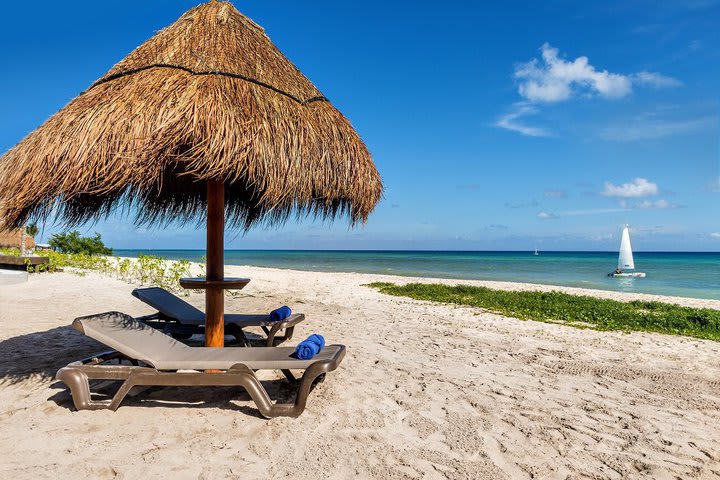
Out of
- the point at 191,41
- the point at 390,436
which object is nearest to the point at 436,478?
the point at 390,436

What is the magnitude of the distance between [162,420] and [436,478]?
1891 millimetres

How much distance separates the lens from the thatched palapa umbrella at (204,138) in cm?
307

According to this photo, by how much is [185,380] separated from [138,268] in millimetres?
9832

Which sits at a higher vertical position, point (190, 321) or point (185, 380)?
point (190, 321)

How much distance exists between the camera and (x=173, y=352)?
11.4 ft

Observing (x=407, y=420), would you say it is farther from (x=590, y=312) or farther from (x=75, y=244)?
(x=75, y=244)

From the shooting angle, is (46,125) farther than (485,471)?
Yes

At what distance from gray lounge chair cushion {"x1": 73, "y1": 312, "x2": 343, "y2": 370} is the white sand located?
374mm

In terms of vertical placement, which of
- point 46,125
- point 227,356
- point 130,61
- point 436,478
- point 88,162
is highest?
point 130,61

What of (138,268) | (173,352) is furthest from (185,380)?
(138,268)

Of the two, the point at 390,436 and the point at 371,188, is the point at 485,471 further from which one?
the point at 371,188

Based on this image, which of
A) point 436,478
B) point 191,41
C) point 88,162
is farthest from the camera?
point 191,41

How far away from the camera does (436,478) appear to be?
102 inches

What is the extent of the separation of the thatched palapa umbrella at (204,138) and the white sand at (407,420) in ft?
3.94
